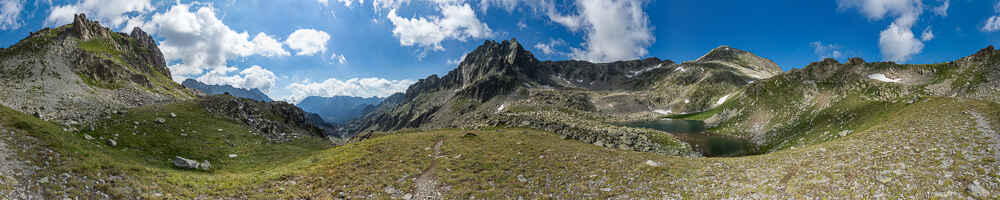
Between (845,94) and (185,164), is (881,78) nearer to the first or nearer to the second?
(845,94)

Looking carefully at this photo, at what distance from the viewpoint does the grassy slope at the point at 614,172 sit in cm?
1399

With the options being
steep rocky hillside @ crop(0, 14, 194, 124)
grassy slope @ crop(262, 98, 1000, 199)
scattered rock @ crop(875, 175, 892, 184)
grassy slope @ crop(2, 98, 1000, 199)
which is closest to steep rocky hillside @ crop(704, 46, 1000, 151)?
grassy slope @ crop(2, 98, 1000, 199)

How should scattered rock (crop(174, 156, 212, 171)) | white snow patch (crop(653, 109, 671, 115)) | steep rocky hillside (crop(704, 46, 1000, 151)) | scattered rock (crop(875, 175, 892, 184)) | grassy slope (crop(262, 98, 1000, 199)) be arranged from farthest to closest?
white snow patch (crop(653, 109, 671, 115))
steep rocky hillside (crop(704, 46, 1000, 151))
scattered rock (crop(174, 156, 212, 171))
grassy slope (crop(262, 98, 1000, 199))
scattered rock (crop(875, 175, 892, 184))

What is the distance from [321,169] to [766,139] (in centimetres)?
7470

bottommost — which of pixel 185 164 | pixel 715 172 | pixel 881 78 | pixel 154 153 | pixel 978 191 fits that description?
pixel 715 172

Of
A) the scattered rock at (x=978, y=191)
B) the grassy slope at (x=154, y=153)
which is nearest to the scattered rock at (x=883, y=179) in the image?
the scattered rock at (x=978, y=191)

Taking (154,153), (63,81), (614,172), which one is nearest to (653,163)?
(614,172)

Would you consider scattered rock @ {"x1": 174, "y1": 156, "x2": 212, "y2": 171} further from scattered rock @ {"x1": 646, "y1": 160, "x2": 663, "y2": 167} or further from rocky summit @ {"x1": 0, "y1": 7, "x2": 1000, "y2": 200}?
scattered rock @ {"x1": 646, "y1": 160, "x2": 663, "y2": 167}

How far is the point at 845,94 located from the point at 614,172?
66.3 m

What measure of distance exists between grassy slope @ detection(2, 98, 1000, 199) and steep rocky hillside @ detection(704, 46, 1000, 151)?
2456 cm

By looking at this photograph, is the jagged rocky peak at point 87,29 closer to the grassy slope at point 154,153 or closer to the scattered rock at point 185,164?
the grassy slope at point 154,153

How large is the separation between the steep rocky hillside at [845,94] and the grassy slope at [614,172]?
24.6m

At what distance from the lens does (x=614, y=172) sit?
1927cm

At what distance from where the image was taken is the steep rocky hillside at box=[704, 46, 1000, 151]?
140ft
